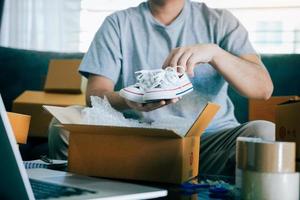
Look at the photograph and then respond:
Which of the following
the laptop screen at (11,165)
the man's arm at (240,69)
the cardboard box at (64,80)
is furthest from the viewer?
the cardboard box at (64,80)

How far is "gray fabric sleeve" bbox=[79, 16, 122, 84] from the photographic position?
165 centimetres

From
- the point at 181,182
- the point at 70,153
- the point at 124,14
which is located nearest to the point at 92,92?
the point at 124,14

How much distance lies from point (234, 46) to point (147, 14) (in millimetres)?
340

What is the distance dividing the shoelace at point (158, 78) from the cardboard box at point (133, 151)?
0.45ft

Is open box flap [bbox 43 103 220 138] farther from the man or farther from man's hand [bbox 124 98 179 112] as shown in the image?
the man

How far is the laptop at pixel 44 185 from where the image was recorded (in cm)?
53

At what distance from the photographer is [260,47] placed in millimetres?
2762

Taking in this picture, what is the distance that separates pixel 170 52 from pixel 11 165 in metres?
1.03

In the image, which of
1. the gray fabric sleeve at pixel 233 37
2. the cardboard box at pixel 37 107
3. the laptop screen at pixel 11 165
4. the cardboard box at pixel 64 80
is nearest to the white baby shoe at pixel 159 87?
the laptop screen at pixel 11 165

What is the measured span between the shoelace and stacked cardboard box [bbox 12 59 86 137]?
121 centimetres

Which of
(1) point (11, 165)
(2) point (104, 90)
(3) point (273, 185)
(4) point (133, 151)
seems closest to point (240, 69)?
(2) point (104, 90)

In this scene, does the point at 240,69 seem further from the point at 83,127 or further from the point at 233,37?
the point at 83,127

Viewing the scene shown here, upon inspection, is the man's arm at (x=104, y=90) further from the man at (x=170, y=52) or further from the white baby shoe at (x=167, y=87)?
the white baby shoe at (x=167, y=87)

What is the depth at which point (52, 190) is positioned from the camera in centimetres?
69
